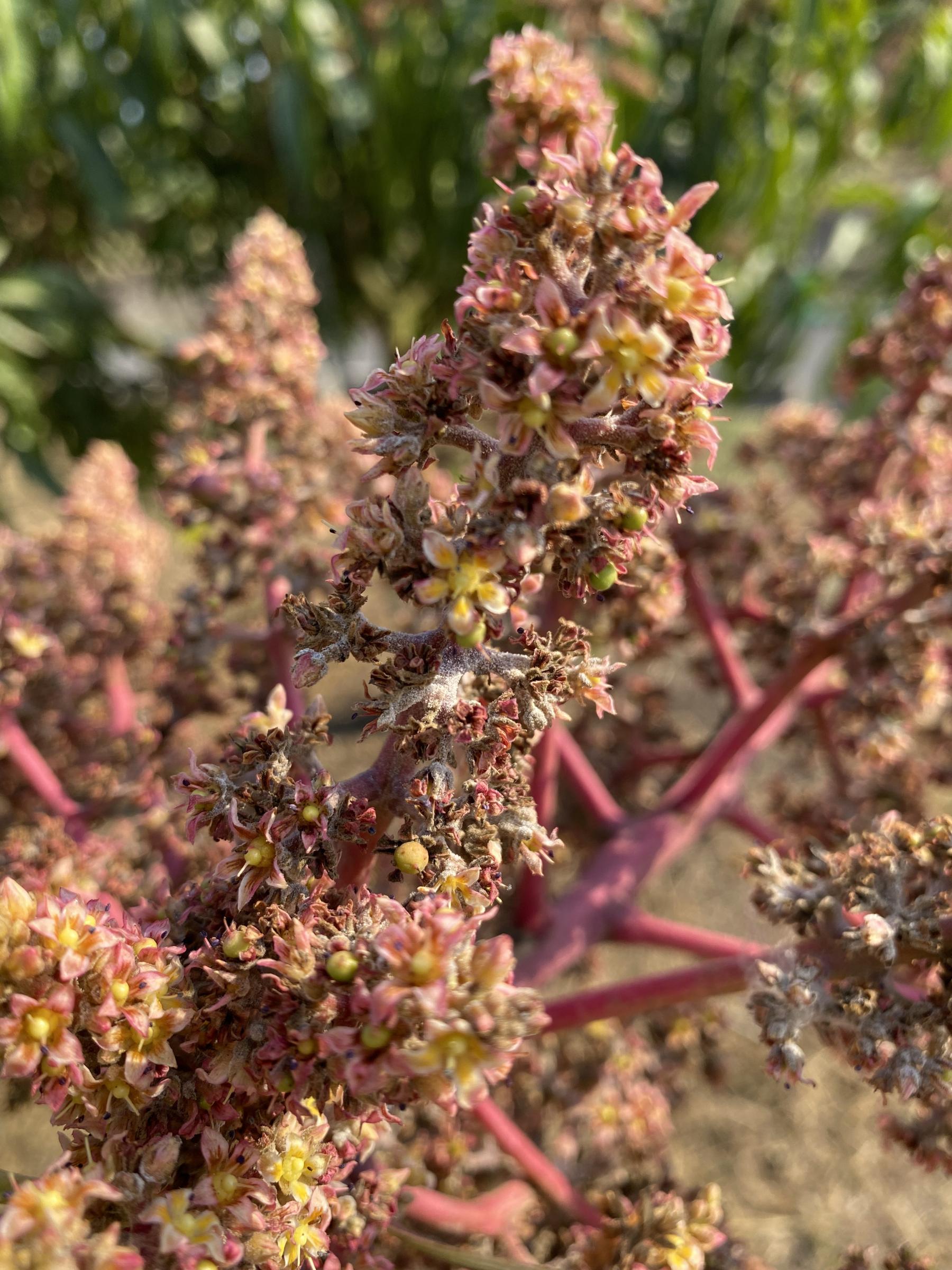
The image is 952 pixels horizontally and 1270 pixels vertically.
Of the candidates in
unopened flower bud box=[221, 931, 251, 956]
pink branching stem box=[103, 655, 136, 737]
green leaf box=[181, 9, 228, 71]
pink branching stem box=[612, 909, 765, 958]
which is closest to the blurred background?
green leaf box=[181, 9, 228, 71]

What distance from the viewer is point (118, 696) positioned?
6.73 feet

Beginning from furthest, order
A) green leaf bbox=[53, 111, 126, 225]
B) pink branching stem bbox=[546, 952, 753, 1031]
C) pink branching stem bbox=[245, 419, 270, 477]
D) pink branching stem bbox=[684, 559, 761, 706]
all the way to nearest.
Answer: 1. green leaf bbox=[53, 111, 126, 225]
2. pink branching stem bbox=[684, 559, 761, 706]
3. pink branching stem bbox=[245, 419, 270, 477]
4. pink branching stem bbox=[546, 952, 753, 1031]

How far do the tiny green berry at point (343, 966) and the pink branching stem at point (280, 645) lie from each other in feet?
2.63

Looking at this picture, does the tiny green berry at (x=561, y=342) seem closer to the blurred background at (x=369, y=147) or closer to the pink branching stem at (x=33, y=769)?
the pink branching stem at (x=33, y=769)

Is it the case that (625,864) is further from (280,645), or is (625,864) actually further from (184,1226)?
(184,1226)

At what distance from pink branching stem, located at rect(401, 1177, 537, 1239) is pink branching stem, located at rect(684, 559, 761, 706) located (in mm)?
1023

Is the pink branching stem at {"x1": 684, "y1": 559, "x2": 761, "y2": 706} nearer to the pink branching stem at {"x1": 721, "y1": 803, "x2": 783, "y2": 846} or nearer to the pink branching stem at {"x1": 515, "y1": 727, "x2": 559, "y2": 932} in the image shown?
the pink branching stem at {"x1": 721, "y1": 803, "x2": 783, "y2": 846}

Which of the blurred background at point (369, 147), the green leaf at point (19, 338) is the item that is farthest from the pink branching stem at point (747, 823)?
the green leaf at point (19, 338)

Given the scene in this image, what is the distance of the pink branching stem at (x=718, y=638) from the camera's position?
6.50 ft

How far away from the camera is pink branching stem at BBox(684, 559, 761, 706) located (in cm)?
198

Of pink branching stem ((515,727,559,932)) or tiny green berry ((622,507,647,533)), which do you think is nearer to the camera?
tiny green berry ((622,507,647,533))

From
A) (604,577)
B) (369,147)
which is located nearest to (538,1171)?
(604,577)

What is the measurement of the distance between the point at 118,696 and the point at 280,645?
0.66 meters

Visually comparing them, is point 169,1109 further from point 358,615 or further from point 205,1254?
point 358,615
